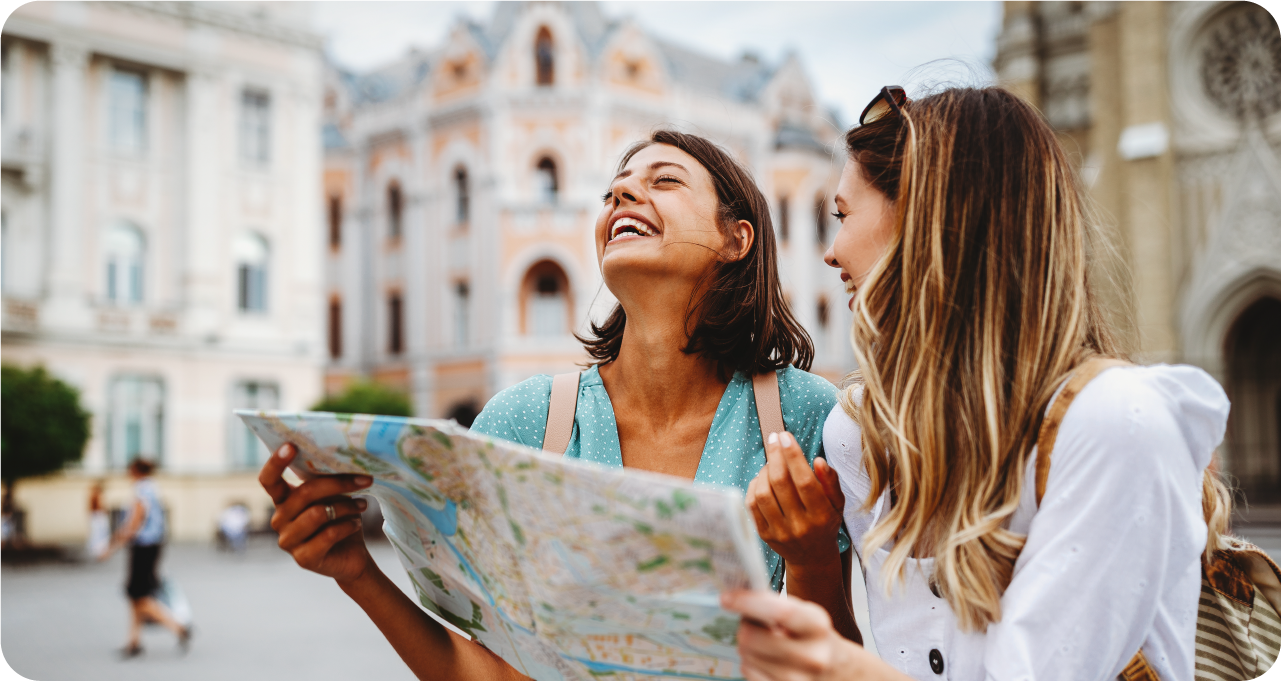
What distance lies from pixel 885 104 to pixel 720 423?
79 centimetres

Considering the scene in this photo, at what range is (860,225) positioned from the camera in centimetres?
182

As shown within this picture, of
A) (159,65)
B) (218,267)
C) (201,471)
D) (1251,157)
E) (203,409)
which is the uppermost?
(159,65)

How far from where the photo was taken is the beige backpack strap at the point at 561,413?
222cm

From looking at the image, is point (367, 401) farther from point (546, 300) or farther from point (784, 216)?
point (784, 216)

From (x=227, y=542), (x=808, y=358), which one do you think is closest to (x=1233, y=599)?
(x=808, y=358)

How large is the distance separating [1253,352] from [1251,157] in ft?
15.7

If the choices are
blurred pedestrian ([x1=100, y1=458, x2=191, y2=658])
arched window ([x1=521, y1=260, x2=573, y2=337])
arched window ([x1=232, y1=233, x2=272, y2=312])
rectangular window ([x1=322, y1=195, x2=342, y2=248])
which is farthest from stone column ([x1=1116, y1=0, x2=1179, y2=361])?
rectangular window ([x1=322, y1=195, x2=342, y2=248])

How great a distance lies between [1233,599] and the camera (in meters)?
1.61

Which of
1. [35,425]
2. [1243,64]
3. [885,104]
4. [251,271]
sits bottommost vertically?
[35,425]

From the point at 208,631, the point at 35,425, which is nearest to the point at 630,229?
the point at 208,631

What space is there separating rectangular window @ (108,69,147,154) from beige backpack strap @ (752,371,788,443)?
80.3ft

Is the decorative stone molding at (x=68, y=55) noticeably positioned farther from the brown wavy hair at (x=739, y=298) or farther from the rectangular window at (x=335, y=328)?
the brown wavy hair at (x=739, y=298)

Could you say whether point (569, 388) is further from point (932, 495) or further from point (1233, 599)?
point (1233, 599)

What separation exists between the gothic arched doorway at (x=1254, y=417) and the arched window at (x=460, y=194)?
19901 mm
